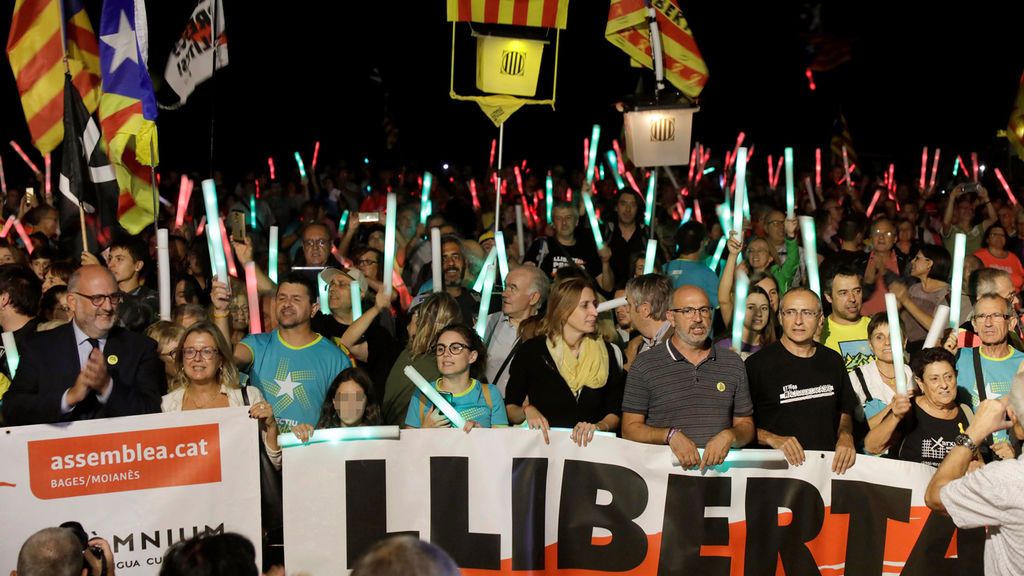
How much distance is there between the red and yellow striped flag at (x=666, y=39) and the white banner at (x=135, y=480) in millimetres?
6139

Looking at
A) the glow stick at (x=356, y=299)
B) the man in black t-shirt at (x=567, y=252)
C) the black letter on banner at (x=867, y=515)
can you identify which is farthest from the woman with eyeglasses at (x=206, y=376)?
the man in black t-shirt at (x=567, y=252)

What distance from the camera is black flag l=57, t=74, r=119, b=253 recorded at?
811cm

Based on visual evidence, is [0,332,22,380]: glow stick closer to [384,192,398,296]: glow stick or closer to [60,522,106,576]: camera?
[60,522,106,576]: camera

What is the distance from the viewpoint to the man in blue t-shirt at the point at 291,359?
253 inches

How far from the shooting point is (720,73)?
26234 millimetres

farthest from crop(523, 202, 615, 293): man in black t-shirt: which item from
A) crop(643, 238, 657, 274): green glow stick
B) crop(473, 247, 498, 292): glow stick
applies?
crop(643, 238, 657, 274): green glow stick

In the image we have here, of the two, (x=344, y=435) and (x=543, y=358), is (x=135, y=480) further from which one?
(x=543, y=358)

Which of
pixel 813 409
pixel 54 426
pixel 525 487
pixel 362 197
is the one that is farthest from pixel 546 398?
pixel 362 197

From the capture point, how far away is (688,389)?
19.7 feet

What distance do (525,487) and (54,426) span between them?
2.13 m

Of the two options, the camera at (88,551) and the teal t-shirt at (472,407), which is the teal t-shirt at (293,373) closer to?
the teal t-shirt at (472,407)

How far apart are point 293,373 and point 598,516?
1810mm

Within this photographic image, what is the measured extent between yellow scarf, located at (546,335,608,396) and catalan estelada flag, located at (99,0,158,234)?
3.23 meters

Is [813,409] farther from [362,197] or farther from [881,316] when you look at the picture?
[362,197]
